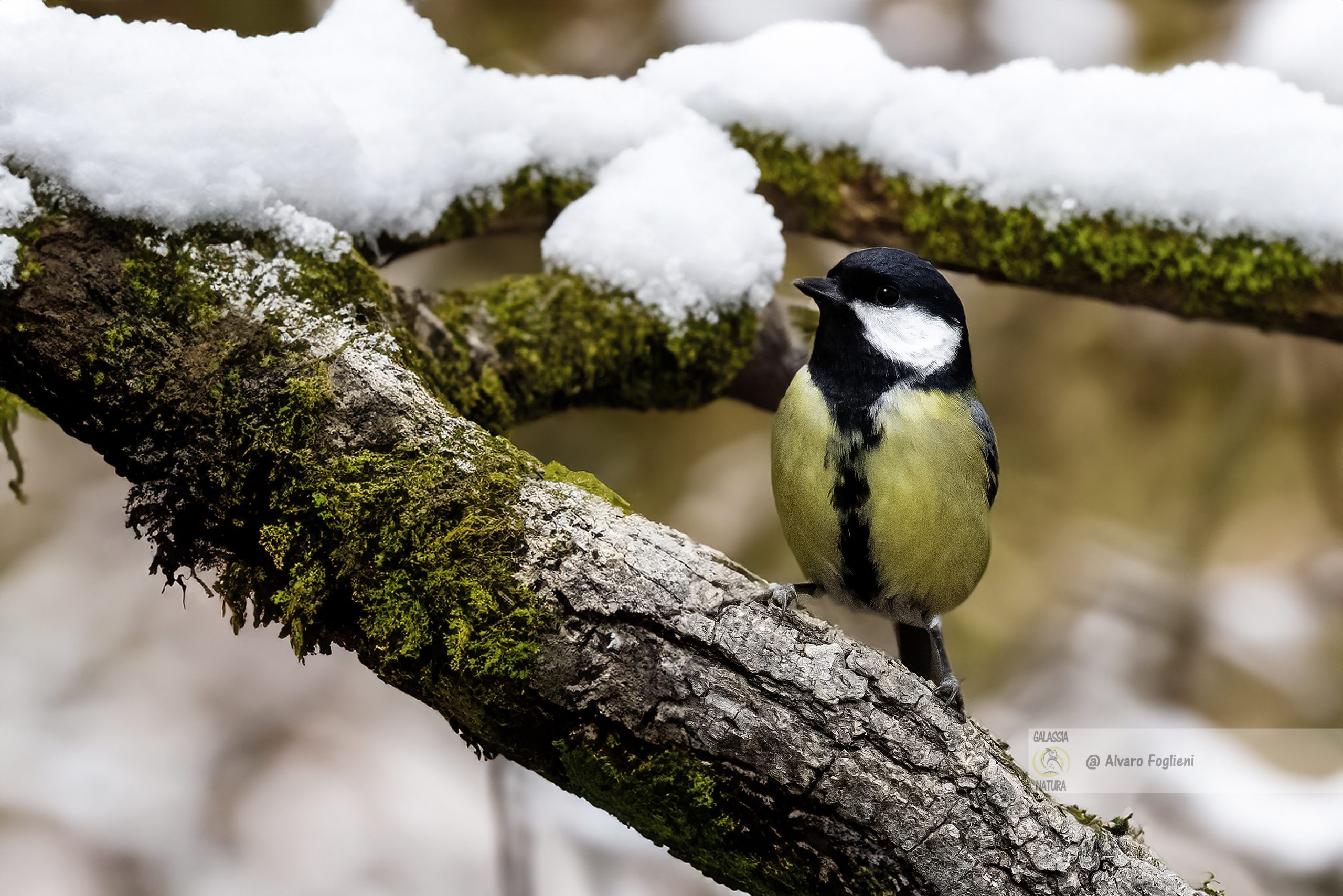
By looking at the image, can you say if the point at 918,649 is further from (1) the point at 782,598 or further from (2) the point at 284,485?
(2) the point at 284,485

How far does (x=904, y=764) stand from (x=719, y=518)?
7.58 feet

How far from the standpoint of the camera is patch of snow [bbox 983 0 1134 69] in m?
3.52

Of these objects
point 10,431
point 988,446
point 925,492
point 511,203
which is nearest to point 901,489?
point 925,492

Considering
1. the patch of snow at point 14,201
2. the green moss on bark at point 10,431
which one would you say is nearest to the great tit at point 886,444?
the patch of snow at point 14,201

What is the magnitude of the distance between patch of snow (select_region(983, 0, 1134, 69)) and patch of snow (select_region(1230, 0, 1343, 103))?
0.41 m

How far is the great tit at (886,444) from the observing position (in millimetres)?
1707

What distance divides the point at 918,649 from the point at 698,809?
1.03 meters

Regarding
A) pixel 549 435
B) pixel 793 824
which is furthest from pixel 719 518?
pixel 793 824

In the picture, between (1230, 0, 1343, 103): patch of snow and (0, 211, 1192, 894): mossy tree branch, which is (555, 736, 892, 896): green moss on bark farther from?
(1230, 0, 1343, 103): patch of snow

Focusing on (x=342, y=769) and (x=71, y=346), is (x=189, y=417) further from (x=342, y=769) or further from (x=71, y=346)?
(x=342, y=769)

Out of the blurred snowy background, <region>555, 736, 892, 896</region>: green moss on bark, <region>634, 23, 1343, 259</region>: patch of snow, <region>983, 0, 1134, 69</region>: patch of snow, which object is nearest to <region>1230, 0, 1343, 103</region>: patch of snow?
the blurred snowy background

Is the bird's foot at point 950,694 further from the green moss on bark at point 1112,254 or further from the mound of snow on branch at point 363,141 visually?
the green moss on bark at point 1112,254

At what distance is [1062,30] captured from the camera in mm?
3541

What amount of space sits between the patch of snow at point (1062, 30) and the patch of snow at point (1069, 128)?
133cm
